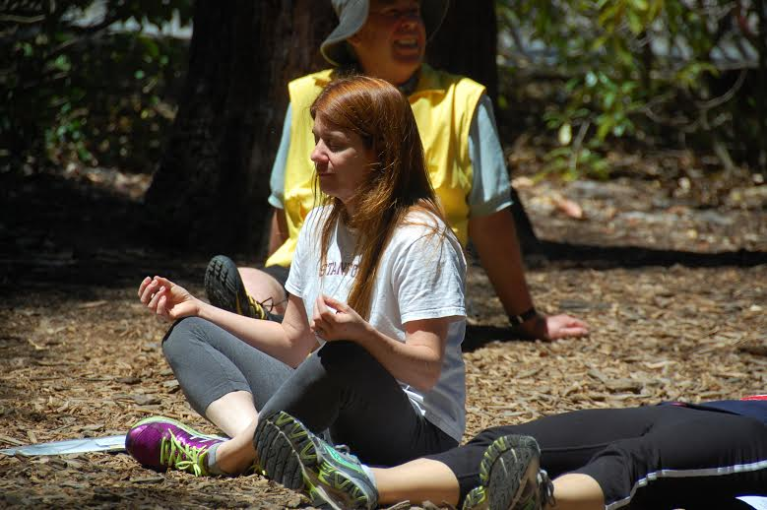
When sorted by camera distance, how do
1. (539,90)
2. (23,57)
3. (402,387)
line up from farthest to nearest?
1. (539,90)
2. (23,57)
3. (402,387)

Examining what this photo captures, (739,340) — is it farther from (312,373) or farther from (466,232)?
(312,373)

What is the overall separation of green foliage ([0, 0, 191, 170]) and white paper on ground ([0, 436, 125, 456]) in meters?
3.34

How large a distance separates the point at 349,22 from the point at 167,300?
3.90 feet

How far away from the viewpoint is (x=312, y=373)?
7.46 ft

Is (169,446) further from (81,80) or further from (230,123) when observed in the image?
(81,80)

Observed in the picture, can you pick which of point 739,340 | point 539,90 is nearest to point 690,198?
point 539,90

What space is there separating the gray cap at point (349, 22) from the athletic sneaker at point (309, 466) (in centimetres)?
158

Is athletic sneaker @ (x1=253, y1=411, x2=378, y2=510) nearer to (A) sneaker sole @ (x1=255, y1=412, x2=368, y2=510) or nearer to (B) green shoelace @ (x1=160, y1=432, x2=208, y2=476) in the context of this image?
(A) sneaker sole @ (x1=255, y1=412, x2=368, y2=510)

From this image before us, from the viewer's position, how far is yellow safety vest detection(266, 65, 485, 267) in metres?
3.45

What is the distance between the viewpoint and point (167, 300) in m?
2.71

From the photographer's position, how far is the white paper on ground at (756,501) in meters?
2.40

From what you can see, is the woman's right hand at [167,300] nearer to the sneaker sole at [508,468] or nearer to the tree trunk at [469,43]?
the sneaker sole at [508,468]

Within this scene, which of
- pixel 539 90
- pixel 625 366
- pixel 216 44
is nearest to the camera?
pixel 625 366

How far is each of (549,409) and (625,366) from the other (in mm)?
600
